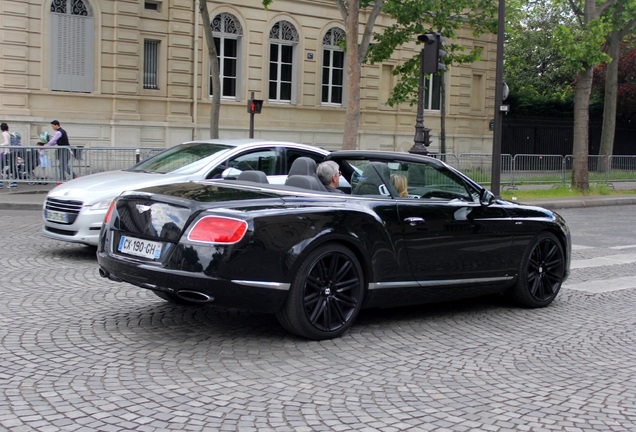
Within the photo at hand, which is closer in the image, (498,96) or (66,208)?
(66,208)

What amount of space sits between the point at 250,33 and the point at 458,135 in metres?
11.2

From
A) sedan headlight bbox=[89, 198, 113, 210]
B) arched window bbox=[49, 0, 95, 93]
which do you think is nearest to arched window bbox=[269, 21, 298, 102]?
arched window bbox=[49, 0, 95, 93]

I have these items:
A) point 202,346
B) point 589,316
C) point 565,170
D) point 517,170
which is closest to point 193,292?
point 202,346

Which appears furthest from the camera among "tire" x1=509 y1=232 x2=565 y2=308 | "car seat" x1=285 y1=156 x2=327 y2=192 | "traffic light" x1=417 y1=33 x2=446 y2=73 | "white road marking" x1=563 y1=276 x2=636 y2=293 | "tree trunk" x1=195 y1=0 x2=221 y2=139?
"tree trunk" x1=195 y1=0 x2=221 y2=139

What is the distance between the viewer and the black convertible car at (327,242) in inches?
239

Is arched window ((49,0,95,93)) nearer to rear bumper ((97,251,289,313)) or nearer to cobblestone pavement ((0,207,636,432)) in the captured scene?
cobblestone pavement ((0,207,636,432))

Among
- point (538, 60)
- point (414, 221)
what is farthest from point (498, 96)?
point (538, 60)

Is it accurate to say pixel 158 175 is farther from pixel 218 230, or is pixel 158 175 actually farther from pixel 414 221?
pixel 218 230

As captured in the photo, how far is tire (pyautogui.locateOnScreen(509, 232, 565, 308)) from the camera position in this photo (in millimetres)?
8180

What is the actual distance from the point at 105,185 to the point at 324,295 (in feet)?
16.2

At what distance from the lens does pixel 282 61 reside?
31016 mm

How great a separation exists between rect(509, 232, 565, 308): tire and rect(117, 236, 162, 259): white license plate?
3.72 metres

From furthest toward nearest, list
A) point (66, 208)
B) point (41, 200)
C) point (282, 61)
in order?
point (282, 61)
point (41, 200)
point (66, 208)

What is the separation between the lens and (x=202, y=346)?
6.21m
